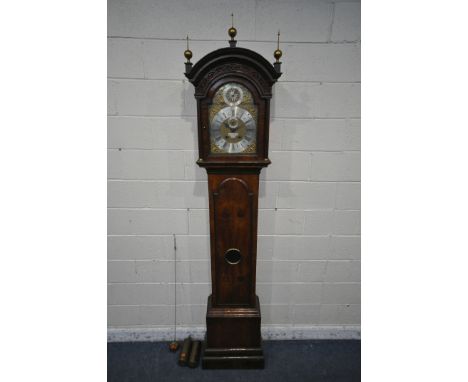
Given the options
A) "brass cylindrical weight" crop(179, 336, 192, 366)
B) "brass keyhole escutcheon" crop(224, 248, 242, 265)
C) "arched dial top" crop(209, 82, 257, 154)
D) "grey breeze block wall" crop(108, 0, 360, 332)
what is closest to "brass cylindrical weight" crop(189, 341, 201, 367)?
"brass cylindrical weight" crop(179, 336, 192, 366)

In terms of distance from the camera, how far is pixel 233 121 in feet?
5.68

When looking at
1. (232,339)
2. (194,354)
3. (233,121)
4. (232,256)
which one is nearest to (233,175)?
(233,121)

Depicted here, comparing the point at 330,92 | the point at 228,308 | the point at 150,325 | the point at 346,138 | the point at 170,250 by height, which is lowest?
the point at 150,325

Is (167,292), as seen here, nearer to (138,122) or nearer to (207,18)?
(138,122)

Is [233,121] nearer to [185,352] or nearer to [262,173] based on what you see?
[262,173]

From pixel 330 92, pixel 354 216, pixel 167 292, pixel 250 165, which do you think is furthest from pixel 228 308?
pixel 330 92

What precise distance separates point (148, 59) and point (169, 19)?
28 cm

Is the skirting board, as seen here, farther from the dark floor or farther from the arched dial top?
the arched dial top

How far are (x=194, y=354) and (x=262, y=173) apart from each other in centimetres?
137

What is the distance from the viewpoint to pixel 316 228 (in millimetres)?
2234

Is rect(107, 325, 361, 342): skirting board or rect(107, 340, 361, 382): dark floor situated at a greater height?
rect(107, 325, 361, 342): skirting board

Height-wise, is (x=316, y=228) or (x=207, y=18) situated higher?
(x=207, y=18)

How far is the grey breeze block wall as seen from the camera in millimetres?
1928

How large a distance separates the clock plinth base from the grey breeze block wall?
309 millimetres
